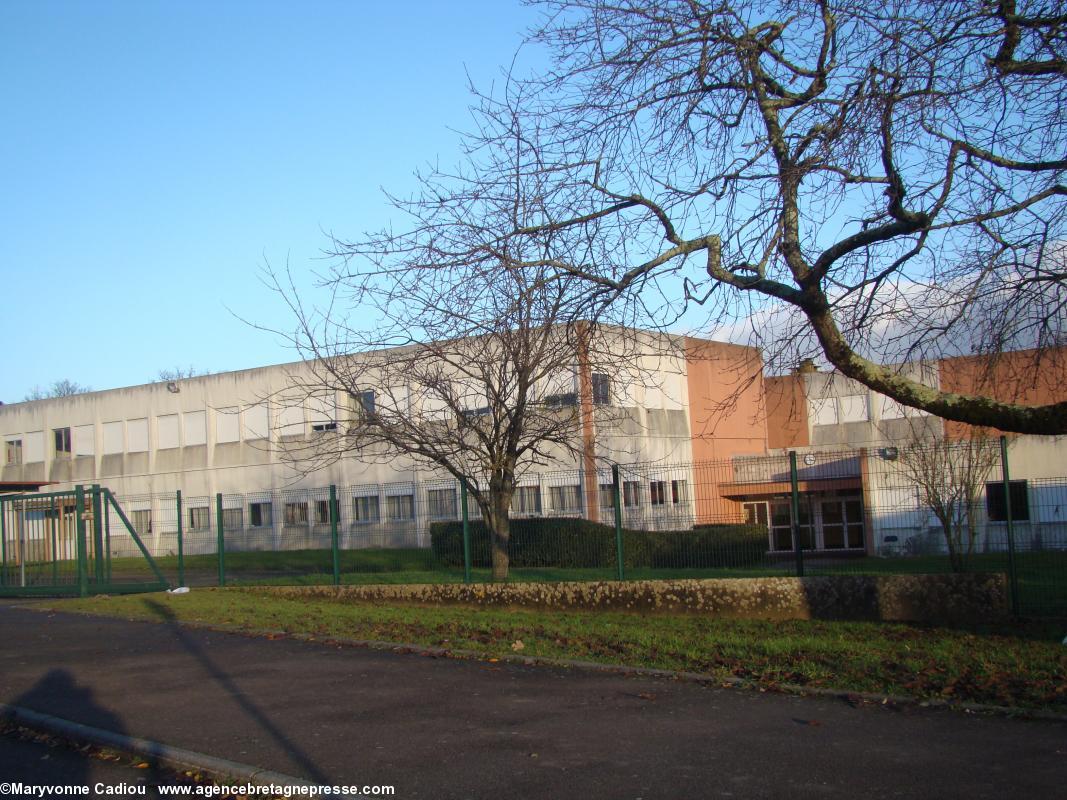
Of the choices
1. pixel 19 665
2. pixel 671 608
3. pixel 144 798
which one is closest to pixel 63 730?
pixel 144 798

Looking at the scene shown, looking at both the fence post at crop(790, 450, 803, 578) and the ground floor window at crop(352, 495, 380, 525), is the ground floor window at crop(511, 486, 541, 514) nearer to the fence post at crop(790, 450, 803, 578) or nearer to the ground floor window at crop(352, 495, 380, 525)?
the ground floor window at crop(352, 495, 380, 525)

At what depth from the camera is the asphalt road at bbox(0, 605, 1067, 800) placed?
19.6 feet

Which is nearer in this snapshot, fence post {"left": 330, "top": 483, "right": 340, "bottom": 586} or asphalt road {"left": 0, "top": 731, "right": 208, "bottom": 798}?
asphalt road {"left": 0, "top": 731, "right": 208, "bottom": 798}

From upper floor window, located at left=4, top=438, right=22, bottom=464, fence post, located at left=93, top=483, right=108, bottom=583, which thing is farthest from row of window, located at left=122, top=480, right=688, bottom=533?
upper floor window, located at left=4, top=438, right=22, bottom=464

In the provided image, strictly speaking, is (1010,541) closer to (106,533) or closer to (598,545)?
(598,545)

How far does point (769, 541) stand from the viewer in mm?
14805

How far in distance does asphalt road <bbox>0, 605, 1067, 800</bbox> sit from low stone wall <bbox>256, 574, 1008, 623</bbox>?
394cm

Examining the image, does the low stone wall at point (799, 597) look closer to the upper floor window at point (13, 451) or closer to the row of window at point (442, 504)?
the row of window at point (442, 504)

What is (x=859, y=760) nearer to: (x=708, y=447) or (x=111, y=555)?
(x=111, y=555)

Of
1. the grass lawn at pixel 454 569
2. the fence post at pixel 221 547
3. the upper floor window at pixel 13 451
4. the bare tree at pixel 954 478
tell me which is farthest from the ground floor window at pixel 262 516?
the bare tree at pixel 954 478

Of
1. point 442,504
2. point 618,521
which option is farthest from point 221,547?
point 618,521

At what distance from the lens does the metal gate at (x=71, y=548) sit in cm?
2081

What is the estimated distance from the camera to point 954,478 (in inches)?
640

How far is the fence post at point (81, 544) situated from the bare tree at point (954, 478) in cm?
1592
